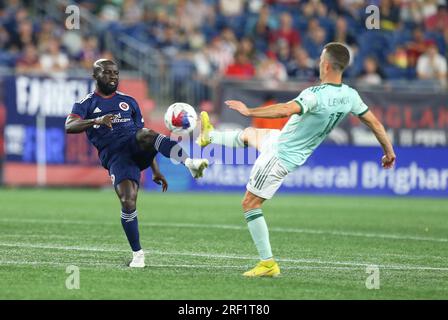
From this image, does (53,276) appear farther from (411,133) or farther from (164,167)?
(411,133)

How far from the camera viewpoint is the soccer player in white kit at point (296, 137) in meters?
10.1

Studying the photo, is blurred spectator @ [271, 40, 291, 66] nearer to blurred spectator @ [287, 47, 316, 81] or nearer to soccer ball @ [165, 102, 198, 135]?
blurred spectator @ [287, 47, 316, 81]

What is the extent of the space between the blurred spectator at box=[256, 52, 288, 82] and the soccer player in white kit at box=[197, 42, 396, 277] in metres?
14.6

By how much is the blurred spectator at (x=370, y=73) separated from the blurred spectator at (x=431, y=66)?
46.7 inches

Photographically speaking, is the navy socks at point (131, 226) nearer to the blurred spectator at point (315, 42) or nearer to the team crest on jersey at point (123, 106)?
the team crest on jersey at point (123, 106)

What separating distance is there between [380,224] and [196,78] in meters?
9.25

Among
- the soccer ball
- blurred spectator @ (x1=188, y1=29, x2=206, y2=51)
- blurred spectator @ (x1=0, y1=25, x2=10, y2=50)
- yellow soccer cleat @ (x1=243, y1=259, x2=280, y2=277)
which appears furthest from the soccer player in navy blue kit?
blurred spectator @ (x1=188, y1=29, x2=206, y2=51)

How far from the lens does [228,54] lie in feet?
84.9

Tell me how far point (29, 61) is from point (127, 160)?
14.5 m

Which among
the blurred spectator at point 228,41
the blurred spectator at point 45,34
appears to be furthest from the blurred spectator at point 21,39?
the blurred spectator at point 228,41
